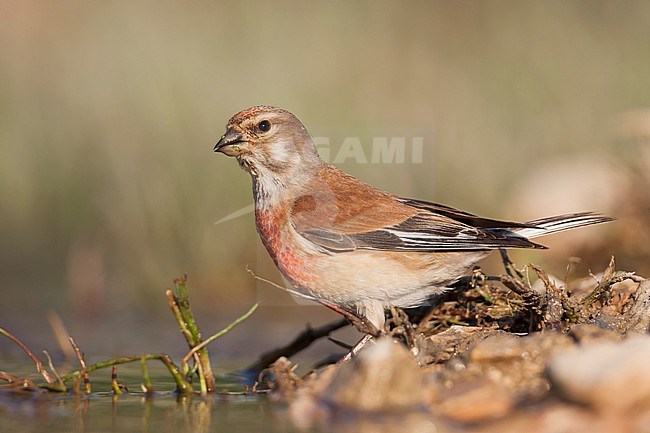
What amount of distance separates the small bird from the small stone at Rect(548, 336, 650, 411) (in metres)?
1.29

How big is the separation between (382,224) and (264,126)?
33.6 inches

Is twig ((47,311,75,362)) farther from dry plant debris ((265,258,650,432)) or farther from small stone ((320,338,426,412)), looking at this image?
small stone ((320,338,426,412))

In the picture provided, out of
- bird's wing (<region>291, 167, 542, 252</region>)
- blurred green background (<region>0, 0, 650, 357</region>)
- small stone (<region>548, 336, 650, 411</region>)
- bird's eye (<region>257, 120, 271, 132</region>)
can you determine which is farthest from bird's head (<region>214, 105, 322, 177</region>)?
small stone (<region>548, 336, 650, 411</region>)

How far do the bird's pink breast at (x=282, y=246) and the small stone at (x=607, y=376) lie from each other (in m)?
1.80

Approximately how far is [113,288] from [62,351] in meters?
2.06

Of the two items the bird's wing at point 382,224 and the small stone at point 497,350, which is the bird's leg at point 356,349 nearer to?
the bird's wing at point 382,224

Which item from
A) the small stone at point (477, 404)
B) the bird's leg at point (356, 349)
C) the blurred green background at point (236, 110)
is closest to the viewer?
the small stone at point (477, 404)

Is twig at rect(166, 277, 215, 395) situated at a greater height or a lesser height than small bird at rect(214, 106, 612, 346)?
lesser

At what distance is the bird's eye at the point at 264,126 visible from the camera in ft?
19.5

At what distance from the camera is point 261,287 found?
8.91 m

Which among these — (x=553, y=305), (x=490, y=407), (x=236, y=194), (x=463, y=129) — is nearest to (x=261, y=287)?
(x=236, y=194)

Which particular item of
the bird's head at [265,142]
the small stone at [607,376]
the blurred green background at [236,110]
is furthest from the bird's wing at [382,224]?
the blurred green background at [236,110]

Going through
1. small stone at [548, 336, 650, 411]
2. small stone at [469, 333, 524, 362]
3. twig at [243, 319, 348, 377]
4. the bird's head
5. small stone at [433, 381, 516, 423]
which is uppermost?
the bird's head

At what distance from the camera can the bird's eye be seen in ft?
19.5
